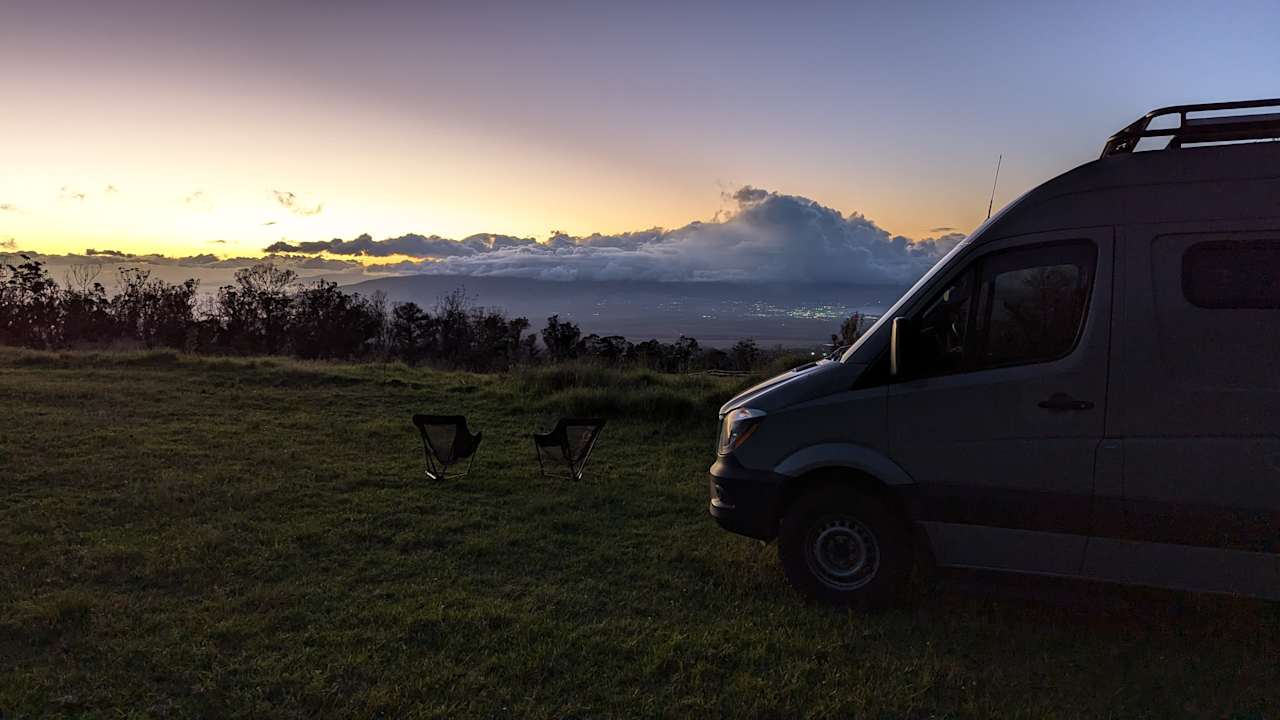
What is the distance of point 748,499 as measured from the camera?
16.0 ft

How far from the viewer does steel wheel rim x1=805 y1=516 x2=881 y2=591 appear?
4660 millimetres

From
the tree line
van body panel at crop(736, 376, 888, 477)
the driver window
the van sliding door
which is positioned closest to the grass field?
the van sliding door

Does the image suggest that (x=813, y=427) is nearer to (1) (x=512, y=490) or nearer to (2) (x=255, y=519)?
(1) (x=512, y=490)

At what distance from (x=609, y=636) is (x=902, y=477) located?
2.16 m

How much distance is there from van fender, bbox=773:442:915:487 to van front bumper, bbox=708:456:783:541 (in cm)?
16

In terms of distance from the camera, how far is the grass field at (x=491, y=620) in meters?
3.67

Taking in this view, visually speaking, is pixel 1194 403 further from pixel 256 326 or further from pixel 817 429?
pixel 256 326

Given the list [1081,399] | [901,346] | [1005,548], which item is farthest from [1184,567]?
[901,346]

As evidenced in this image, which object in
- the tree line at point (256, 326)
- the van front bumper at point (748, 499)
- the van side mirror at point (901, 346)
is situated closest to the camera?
the van side mirror at point (901, 346)

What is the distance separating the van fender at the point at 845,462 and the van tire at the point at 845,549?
21 cm

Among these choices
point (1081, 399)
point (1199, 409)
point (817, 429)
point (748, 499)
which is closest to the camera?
point (1199, 409)

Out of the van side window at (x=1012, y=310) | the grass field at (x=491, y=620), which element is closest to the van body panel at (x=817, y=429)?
the van side window at (x=1012, y=310)

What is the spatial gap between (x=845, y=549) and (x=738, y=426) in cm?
113

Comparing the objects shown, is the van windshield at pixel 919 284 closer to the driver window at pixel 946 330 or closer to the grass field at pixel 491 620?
the driver window at pixel 946 330
